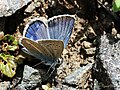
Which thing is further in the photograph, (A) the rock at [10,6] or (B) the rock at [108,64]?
(A) the rock at [10,6]

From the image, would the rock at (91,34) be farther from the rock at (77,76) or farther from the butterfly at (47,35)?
the butterfly at (47,35)

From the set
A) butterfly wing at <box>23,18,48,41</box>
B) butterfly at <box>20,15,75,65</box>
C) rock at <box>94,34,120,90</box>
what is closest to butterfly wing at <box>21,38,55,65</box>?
butterfly at <box>20,15,75,65</box>

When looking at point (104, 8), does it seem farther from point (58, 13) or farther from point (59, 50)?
point (59, 50)

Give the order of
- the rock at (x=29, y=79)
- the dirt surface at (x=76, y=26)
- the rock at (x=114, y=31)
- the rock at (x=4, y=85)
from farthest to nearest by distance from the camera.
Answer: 1. the rock at (x=114, y=31)
2. the dirt surface at (x=76, y=26)
3. the rock at (x=4, y=85)
4. the rock at (x=29, y=79)

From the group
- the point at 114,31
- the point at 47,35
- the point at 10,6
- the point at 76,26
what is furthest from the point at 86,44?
the point at 10,6

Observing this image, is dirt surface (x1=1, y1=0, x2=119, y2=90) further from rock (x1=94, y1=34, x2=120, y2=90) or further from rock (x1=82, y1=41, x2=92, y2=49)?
rock (x1=94, y1=34, x2=120, y2=90)

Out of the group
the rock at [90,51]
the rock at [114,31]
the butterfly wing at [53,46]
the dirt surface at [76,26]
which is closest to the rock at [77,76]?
the dirt surface at [76,26]
